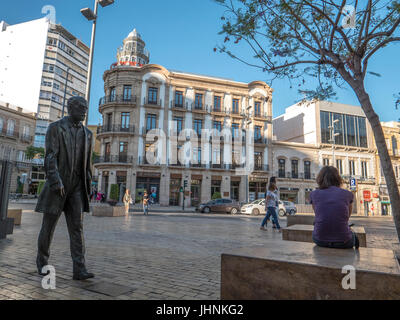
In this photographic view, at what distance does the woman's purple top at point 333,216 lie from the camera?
283cm

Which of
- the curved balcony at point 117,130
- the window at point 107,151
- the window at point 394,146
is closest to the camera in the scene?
the curved balcony at point 117,130

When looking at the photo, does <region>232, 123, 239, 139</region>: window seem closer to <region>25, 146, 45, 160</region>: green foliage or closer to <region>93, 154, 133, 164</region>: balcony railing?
<region>93, 154, 133, 164</region>: balcony railing

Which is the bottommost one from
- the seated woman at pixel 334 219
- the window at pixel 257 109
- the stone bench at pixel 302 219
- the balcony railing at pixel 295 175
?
the stone bench at pixel 302 219

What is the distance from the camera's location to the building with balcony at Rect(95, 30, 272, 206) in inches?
1235

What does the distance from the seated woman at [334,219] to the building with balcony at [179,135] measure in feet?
94.0

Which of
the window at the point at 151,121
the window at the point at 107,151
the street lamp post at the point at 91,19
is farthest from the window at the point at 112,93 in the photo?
the street lamp post at the point at 91,19

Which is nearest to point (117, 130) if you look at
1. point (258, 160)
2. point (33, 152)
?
point (33, 152)

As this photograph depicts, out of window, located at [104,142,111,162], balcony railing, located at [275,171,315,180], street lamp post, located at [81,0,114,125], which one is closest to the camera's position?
street lamp post, located at [81,0,114,125]

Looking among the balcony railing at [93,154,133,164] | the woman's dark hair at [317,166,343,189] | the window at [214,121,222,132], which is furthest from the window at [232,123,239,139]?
the woman's dark hair at [317,166,343,189]

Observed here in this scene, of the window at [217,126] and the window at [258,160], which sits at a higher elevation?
the window at [217,126]

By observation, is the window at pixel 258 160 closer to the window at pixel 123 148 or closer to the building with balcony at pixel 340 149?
the building with balcony at pixel 340 149

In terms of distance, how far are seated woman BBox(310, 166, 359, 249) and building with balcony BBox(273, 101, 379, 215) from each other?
34.3 meters

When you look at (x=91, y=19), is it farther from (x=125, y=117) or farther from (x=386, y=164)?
(x=125, y=117)

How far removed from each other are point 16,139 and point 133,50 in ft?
75.1
